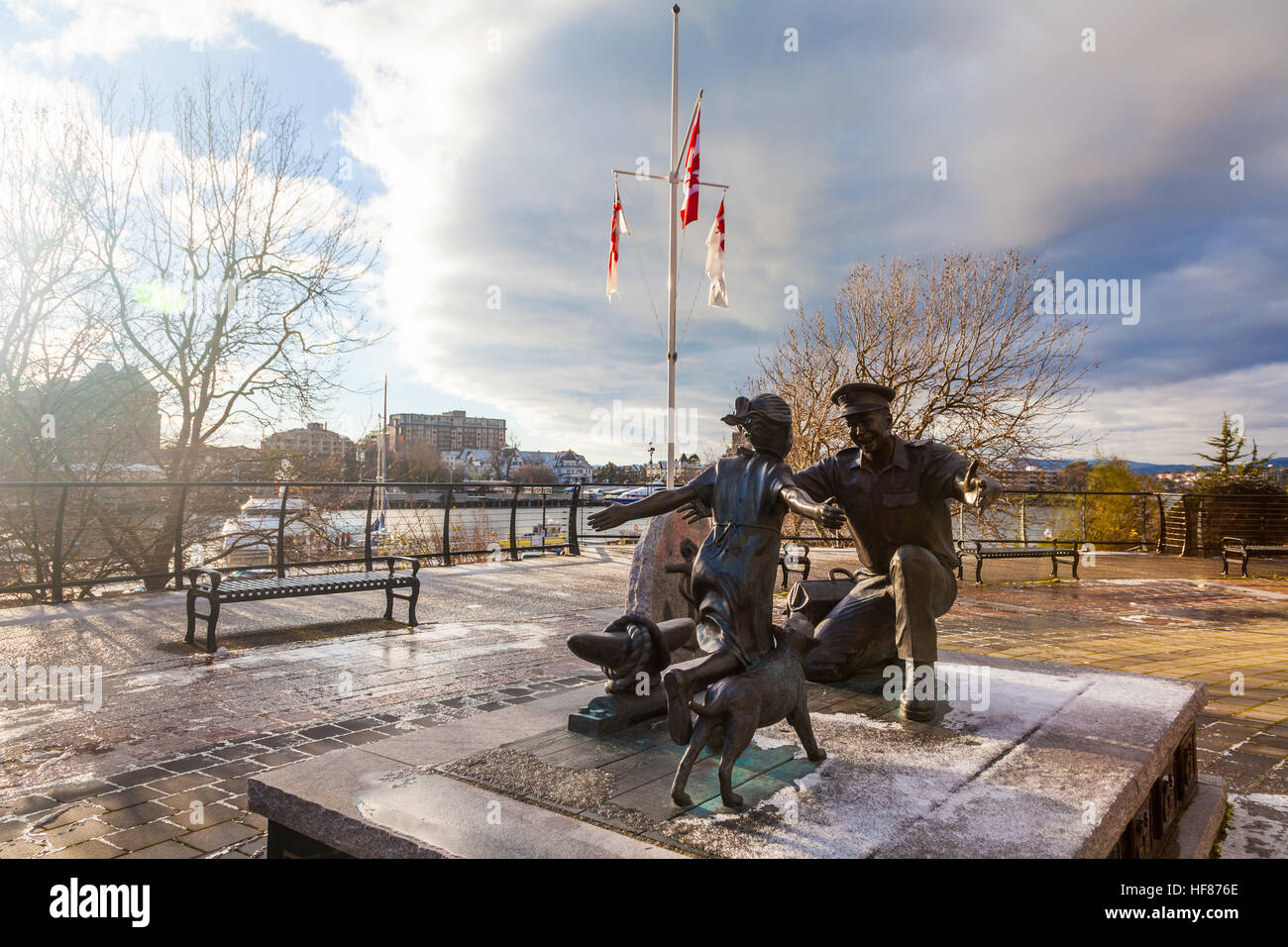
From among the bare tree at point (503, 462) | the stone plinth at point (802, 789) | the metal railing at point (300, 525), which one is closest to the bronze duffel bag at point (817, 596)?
the stone plinth at point (802, 789)

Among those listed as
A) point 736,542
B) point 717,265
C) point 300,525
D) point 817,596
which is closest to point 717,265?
point 717,265

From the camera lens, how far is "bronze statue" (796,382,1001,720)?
12.5 feet

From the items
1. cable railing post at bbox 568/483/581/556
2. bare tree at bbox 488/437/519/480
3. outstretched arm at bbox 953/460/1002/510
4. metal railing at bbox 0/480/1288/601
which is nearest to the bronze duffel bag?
outstretched arm at bbox 953/460/1002/510

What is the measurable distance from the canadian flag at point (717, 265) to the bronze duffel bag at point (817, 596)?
10.8m

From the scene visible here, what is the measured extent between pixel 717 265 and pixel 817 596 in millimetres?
11272

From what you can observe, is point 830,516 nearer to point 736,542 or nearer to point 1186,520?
point 736,542

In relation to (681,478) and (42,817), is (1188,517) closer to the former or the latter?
(681,478)

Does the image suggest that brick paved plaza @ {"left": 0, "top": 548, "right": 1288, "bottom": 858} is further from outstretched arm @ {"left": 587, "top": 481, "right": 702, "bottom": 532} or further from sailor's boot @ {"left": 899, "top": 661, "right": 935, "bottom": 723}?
outstretched arm @ {"left": 587, "top": 481, "right": 702, "bottom": 532}

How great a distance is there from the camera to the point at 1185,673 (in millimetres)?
6223

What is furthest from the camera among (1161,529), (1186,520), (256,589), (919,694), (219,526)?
(1161,529)

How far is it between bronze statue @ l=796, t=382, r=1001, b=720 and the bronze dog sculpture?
1139 millimetres

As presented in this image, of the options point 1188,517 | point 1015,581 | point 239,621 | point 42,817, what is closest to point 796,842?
point 42,817

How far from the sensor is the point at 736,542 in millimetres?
2902
